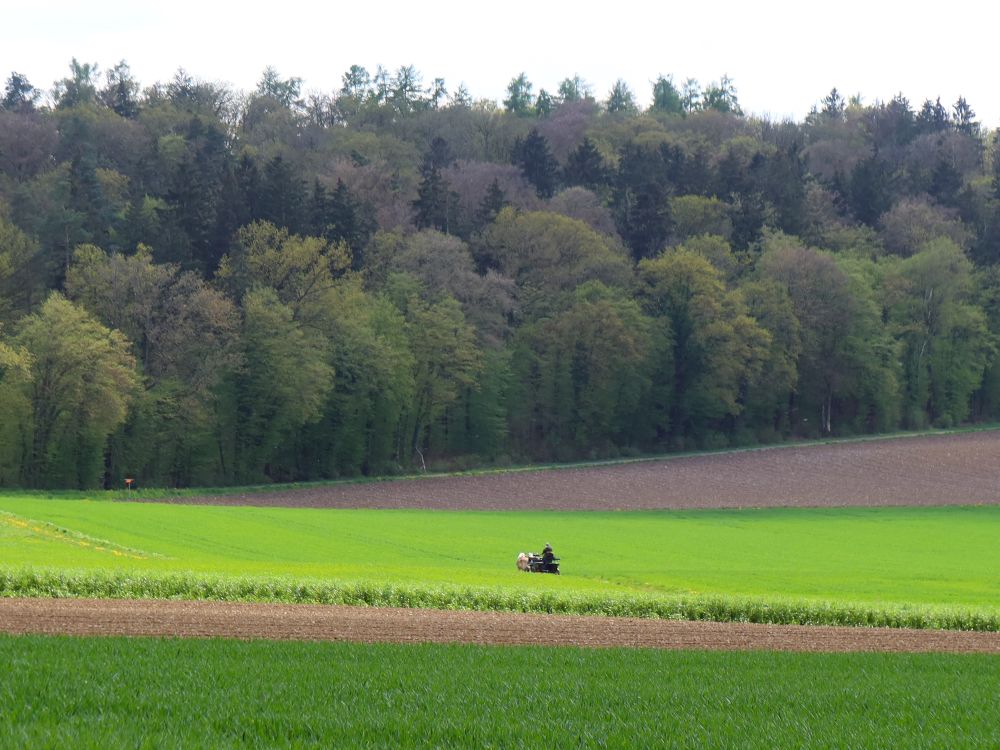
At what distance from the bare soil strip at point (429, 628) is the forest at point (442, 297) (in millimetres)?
46173

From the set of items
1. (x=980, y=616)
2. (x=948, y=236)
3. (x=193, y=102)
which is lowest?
(x=980, y=616)

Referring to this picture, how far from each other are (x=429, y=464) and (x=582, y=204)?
33444mm

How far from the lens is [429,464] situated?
295 ft

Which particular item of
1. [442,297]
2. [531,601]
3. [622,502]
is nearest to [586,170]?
[442,297]

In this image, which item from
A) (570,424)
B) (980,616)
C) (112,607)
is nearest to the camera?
(112,607)

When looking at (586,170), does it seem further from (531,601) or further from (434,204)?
(531,601)

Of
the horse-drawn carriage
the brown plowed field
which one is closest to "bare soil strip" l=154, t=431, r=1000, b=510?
the brown plowed field

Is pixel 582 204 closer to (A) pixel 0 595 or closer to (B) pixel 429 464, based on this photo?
(B) pixel 429 464

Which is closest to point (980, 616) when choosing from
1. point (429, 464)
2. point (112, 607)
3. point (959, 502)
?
point (112, 607)

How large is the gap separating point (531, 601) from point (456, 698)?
15.4 metres

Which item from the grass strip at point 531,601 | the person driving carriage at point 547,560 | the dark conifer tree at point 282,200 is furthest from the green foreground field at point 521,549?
the dark conifer tree at point 282,200

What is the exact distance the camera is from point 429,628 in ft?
79.2

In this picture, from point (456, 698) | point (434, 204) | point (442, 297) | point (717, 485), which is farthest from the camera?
point (434, 204)

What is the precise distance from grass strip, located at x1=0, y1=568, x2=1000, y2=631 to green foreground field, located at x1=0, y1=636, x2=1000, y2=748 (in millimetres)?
9316
